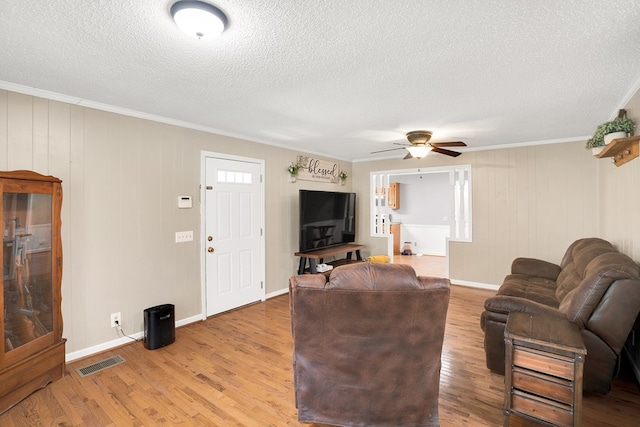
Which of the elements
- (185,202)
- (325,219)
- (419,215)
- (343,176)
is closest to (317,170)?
(343,176)

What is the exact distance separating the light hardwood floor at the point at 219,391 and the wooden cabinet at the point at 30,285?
0.19 metres

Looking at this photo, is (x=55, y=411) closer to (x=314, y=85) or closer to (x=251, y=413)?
(x=251, y=413)

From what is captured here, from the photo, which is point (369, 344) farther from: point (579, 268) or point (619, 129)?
point (619, 129)

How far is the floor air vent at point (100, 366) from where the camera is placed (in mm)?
→ 2605

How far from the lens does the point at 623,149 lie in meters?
2.69

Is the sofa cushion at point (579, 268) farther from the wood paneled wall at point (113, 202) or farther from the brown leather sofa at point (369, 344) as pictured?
the wood paneled wall at point (113, 202)

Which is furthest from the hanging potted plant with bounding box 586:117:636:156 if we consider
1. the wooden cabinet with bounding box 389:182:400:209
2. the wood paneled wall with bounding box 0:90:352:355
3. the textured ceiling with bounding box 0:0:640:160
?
the wooden cabinet with bounding box 389:182:400:209

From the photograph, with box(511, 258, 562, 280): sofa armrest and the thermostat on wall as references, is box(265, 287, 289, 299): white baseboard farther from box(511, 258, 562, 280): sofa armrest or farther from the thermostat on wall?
box(511, 258, 562, 280): sofa armrest

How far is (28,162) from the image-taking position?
2.52m

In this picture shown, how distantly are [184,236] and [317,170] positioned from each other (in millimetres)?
2766

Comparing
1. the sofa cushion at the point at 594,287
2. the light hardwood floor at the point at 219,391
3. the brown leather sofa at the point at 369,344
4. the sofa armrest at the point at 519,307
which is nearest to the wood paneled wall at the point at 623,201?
the sofa cushion at the point at 594,287

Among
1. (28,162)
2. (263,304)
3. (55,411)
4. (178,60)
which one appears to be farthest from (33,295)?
(263,304)

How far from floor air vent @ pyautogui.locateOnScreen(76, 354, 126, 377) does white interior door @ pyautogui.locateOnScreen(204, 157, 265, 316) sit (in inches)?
45.0

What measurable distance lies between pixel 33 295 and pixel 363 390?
2.63 meters
